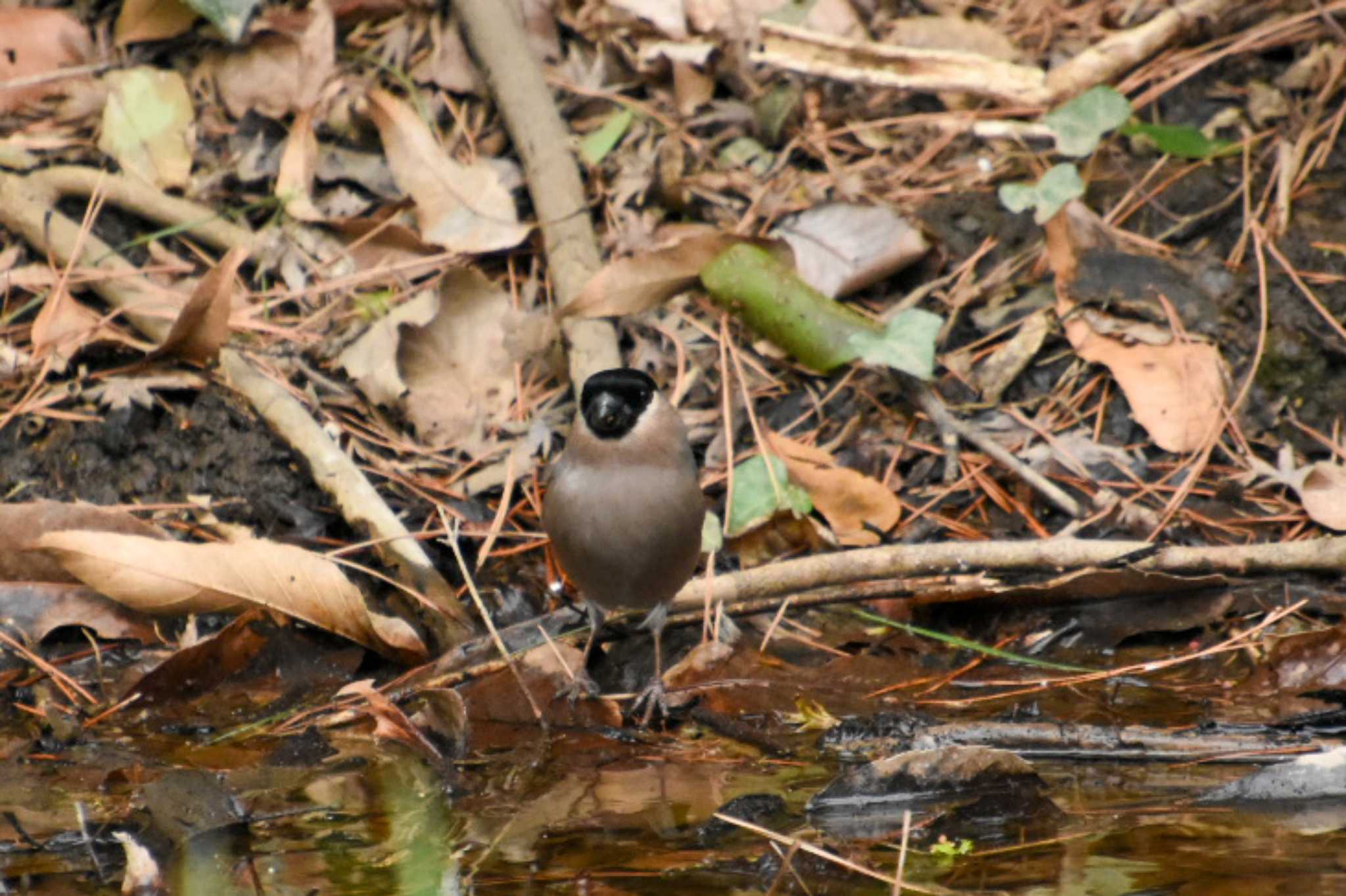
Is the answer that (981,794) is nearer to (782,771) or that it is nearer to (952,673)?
(782,771)

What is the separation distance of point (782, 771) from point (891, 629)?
99 cm

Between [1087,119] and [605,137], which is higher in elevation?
Result: [605,137]

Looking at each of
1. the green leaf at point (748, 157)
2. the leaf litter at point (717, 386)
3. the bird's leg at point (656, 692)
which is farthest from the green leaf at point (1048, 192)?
the bird's leg at point (656, 692)

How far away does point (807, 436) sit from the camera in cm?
525

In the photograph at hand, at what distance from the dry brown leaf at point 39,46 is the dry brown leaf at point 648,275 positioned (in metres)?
2.48

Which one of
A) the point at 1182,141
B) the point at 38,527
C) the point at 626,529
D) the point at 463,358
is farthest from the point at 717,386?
the point at 38,527

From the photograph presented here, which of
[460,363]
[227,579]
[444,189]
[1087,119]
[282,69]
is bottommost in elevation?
[227,579]

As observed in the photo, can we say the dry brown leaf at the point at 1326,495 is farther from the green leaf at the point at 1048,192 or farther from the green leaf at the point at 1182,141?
the green leaf at the point at 1182,141

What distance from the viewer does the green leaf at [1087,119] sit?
563cm

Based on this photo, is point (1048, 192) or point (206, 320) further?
point (1048, 192)

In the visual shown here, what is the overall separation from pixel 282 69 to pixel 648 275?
1.96 meters

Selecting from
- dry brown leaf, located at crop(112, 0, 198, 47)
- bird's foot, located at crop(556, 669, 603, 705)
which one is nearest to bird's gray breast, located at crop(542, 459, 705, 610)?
bird's foot, located at crop(556, 669, 603, 705)

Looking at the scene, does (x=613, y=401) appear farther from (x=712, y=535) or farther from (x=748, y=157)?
(x=748, y=157)

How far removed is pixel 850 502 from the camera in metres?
4.93
